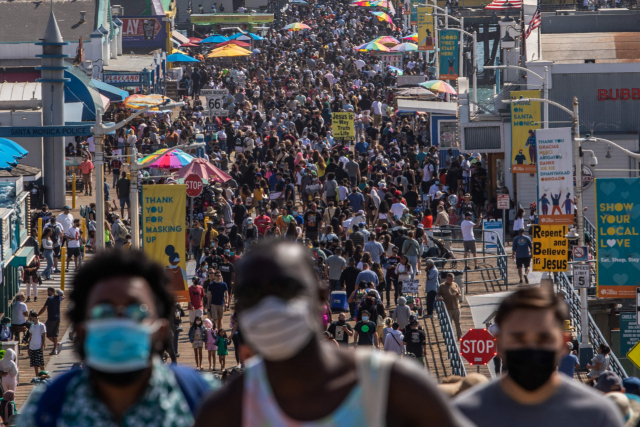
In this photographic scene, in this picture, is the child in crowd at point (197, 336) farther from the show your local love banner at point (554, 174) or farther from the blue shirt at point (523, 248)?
the blue shirt at point (523, 248)

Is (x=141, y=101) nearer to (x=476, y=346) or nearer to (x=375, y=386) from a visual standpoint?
(x=476, y=346)

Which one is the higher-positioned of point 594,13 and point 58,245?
point 594,13

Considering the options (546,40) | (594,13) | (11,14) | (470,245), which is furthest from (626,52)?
(11,14)

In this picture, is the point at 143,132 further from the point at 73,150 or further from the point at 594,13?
the point at 594,13

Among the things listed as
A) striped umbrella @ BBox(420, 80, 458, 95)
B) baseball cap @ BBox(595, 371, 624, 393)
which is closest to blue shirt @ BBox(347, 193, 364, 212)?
striped umbrella @ BBox(420, 80, 458, 95)

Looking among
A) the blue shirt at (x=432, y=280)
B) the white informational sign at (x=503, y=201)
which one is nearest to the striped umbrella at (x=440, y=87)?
the white informational sign at (x=503, y=201)

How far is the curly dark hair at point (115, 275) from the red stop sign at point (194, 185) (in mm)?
23502

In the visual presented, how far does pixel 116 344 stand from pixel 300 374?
1.58ft

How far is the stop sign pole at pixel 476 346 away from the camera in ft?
52.5

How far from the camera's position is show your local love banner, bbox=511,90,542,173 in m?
27.5

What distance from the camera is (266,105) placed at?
49.0 m

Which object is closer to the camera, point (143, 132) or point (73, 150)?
point (73, 150)

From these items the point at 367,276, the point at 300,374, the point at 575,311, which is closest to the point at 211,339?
the point at 367,276

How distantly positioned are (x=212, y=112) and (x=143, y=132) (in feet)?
9.63
